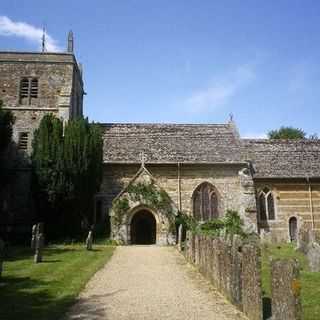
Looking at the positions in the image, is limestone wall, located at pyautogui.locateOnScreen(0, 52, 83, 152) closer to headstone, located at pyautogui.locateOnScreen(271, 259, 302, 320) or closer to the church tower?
the church tower

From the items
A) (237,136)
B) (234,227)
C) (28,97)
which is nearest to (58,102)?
(28,97)

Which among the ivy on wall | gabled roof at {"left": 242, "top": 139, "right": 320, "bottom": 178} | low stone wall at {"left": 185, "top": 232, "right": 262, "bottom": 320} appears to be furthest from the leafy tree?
low stone wall at {"left": 185, "top": 232, "right": 262, "bottom": 320}

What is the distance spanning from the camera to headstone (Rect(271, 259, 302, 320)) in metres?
6.47

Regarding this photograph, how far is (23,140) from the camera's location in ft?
105

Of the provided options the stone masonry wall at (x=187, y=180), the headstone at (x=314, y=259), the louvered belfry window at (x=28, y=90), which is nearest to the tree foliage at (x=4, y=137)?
the louvered belfry window at (x=28, y=90)

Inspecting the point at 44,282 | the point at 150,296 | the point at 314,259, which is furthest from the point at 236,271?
the point at 314,259

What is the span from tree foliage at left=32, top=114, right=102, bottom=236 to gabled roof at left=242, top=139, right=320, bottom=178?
38.3ft

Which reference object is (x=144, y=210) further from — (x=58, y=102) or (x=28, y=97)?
(x=28, y=97)

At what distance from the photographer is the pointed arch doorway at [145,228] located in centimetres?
2900

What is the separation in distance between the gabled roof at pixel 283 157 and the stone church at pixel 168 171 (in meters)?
0.08

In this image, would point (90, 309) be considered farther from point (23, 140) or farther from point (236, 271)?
point (23, 140)

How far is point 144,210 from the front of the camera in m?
28.2

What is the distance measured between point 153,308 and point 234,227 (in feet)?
64.9

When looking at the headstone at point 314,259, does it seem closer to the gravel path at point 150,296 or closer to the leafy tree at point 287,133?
the gravel path at point 150,296
